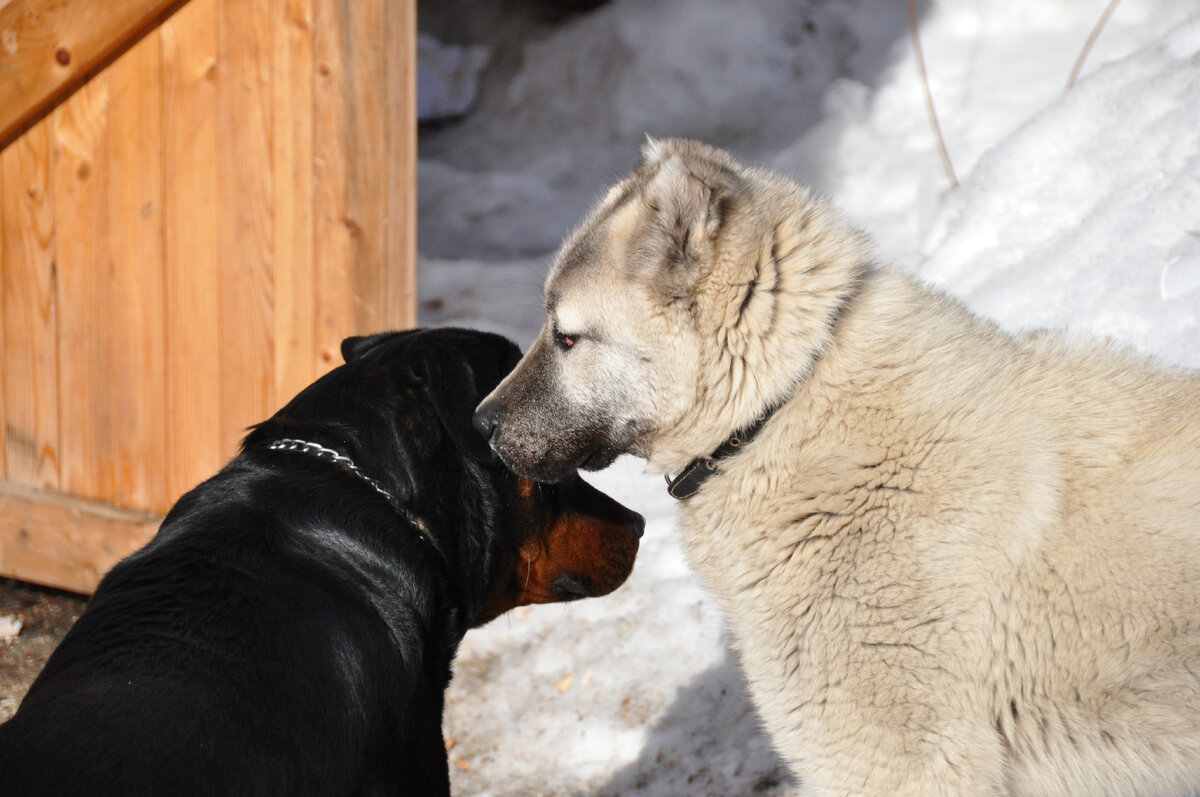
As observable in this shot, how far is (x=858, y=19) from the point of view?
793 centimetres

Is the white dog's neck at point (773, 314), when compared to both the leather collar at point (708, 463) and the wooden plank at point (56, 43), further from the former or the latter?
the wooden plank at point (56, 43)

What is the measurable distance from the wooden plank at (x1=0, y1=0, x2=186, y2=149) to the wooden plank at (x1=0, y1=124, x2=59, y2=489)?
0.58 feet

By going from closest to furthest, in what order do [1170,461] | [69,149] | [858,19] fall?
[1170,461], [69,149], [858,19]

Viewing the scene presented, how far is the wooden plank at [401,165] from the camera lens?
171 inches

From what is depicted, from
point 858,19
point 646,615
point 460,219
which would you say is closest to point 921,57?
point 858,19

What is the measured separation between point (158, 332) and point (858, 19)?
608 cm

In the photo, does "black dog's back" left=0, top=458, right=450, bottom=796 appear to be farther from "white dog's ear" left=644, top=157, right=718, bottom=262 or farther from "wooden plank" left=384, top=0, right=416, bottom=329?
"wooden plank" left=384, top=0, right=416, bottom=329

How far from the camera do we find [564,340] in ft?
9.63

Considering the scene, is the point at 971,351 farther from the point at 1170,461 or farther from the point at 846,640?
the point at 846,640

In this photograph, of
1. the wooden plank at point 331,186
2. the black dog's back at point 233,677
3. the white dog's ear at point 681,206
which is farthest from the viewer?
the wooden plank at point 331,186

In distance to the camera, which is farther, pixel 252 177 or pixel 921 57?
pixel 921 57

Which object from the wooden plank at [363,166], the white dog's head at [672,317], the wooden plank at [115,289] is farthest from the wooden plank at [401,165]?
the white dog's head at [672,317]

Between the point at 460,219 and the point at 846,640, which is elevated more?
the point at 846,640

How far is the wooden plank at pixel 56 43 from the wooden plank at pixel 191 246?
5.8 inches
